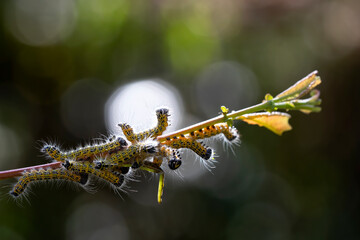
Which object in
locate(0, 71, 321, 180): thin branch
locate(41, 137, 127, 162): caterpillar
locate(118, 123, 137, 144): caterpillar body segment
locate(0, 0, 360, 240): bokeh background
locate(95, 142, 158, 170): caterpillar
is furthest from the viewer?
locate(0, 0, 360, 240): bokeh background

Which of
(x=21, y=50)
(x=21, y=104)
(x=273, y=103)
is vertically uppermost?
(x=21, y=50)

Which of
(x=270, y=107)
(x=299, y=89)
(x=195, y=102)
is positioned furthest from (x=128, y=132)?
(x=195, y=102)

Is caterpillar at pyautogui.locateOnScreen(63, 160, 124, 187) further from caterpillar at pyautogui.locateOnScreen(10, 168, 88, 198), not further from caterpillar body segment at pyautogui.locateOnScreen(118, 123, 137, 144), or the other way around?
caterpillar body segment at pyautogui.locateOnScreen(118, 123, 137, 144)

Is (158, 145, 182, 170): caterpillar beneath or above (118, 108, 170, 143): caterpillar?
beneath

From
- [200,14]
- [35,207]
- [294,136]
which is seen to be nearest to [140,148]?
[35,207]

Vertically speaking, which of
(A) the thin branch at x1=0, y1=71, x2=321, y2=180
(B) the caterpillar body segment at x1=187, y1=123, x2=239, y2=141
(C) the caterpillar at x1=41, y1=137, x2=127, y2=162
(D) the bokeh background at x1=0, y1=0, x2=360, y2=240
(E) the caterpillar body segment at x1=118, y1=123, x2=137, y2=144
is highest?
(D) the bokeh background at x1=0, y1=0, x2=360, y2=240

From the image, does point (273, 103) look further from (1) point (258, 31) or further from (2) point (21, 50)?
(1) point (258, 31)

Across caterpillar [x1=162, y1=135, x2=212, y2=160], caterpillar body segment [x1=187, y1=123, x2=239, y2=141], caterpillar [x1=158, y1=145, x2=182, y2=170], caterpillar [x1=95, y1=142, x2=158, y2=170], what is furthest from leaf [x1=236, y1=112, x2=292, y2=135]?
caterpillar [x1=95, y1=142, x2=158, y2=170]

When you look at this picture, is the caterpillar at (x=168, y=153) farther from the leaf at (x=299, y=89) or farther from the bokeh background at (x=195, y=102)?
the bokeh background at (x=195, y=102)
